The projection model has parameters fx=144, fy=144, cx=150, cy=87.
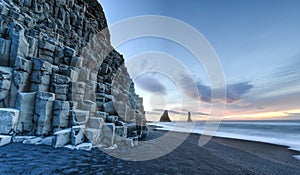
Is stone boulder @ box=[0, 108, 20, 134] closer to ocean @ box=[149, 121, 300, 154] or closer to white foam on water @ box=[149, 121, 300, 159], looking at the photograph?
white foam on water @ box=[149, 121, 300, 159]

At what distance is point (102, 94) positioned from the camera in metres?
11.4

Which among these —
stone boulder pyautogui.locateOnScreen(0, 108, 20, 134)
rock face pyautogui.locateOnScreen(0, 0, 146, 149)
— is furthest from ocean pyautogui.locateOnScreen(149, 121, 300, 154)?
stone boulder pyautogui.locateOnScreen(0, 108, 20, 134)

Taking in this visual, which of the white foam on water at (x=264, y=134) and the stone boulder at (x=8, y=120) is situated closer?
the stone boulder at (x=8, y=120)

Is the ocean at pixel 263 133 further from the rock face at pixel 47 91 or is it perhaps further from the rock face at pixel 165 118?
the rock face at pixel 165 118

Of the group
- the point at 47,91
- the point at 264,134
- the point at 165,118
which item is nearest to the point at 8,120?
the point at 47,91

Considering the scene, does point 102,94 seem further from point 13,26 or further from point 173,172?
point 173,172

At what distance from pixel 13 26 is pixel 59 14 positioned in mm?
8308

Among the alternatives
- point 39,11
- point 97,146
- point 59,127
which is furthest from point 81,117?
point 39,11

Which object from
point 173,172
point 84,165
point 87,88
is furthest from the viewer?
point 87,88

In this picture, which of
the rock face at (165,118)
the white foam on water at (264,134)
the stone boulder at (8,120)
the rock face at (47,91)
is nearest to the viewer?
the stone boulder at (8,120)

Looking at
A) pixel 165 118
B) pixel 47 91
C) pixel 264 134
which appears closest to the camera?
pixel 47 91

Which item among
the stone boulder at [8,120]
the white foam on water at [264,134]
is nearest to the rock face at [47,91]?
the stone boulder at [8,120]

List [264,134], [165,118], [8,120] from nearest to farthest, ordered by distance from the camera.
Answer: [8,120], [264,134], [165,118]

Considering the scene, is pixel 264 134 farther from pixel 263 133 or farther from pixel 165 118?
pixel 165 118
